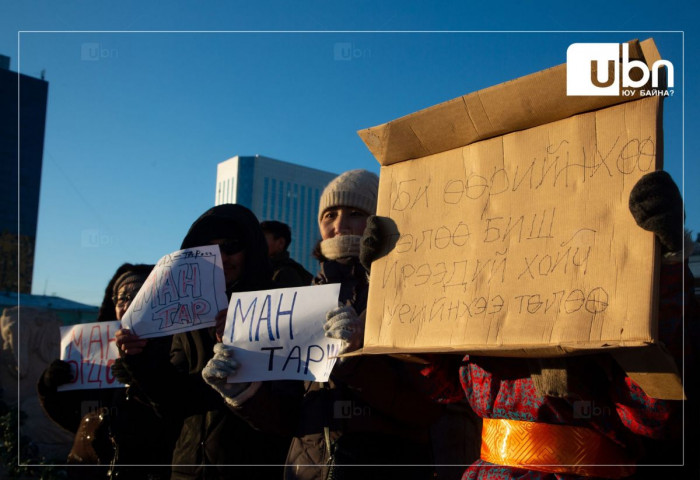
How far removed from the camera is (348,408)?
9.37 feet

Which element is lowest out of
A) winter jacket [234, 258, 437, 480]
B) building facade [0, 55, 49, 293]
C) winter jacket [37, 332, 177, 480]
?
winter jacket [37, 332, 177, 480]

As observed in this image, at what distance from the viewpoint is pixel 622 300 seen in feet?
5.75

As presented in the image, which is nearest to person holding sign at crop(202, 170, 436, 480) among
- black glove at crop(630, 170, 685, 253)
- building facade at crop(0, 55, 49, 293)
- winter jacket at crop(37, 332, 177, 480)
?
winter jacket at crop(37, 332, 177, 480)

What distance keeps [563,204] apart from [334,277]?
1.41 metres

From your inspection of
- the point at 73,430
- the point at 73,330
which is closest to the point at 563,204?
the point at 73,330

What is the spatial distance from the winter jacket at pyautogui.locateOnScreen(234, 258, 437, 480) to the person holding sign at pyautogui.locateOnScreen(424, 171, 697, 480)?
446 mm

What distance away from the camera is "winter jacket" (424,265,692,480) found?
187cm

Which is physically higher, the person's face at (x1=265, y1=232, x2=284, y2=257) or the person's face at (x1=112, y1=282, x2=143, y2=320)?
the person's face at (x1=265, y1=232, x2=284, y2=257)

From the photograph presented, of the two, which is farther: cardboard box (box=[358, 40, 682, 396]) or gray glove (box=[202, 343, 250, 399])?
gray glove (box=[202, 343, 250, 399])

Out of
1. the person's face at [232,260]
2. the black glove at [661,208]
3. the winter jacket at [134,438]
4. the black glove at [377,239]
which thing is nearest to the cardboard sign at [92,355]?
the winter jacket at [134,438]

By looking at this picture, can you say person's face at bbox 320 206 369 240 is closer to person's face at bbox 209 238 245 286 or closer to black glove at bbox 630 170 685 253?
person's face at bbox 209 238 245 286

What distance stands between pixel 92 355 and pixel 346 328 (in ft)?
7.37

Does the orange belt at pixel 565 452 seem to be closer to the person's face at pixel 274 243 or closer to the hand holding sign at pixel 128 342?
the hand holding sign at pixel 128 342

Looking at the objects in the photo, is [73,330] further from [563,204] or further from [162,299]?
[563,204]
